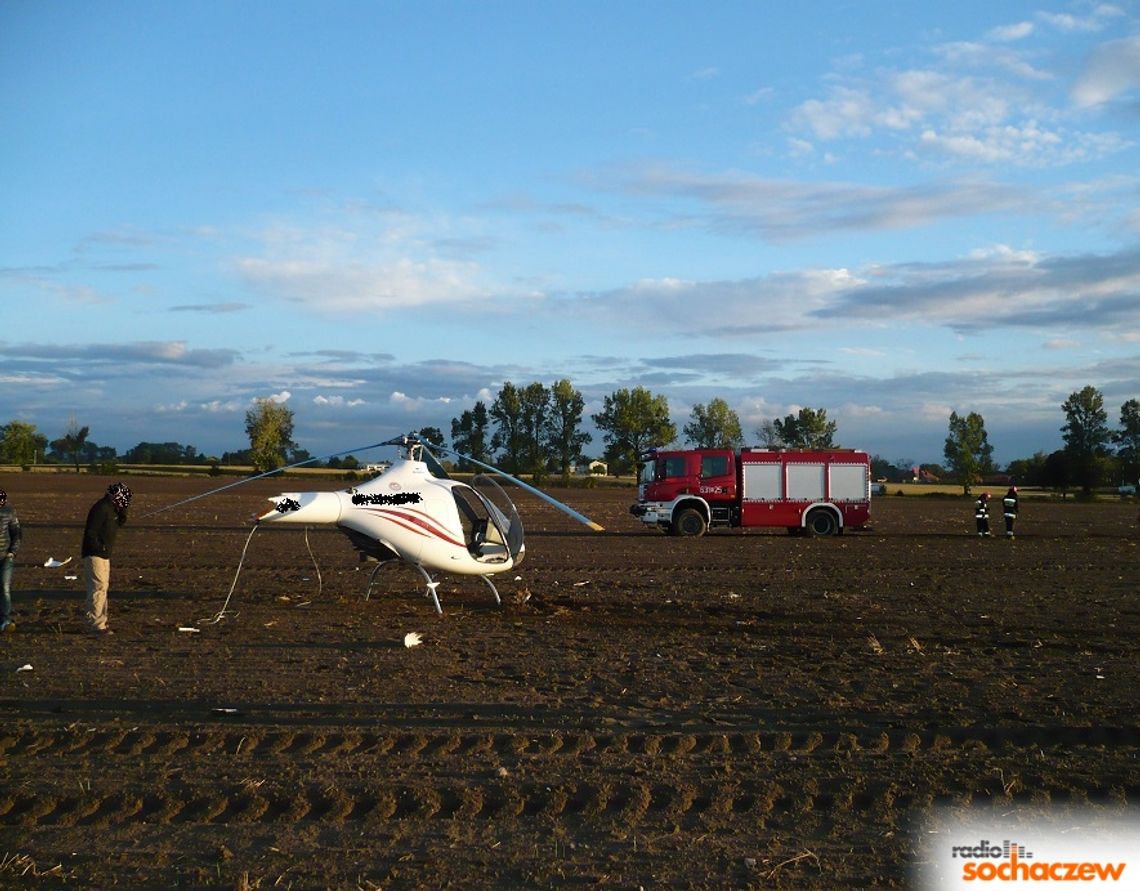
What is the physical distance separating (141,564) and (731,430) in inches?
3898

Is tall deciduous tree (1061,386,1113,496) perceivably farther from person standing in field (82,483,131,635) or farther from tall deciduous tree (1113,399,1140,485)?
person standing in field (82,483,131,635)

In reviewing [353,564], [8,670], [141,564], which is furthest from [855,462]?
[8,670]

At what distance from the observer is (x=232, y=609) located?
1429 cm

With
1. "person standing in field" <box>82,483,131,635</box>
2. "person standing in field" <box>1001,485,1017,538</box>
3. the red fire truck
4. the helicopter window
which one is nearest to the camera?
"person standing in field" <box>82,483,131,635</box>

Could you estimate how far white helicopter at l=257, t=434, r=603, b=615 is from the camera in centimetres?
1374

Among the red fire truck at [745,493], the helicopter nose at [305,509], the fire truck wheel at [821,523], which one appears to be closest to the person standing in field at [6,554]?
the helicopter nose at [305,509]

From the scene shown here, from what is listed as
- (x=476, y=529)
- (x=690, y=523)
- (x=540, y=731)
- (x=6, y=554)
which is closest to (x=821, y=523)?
(x=690, y=523)

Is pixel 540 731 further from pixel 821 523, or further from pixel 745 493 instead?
pixel 821 523

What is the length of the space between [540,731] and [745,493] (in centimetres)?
2415

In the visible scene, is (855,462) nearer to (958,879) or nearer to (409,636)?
(409,636)

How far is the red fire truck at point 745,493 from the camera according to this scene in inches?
1233

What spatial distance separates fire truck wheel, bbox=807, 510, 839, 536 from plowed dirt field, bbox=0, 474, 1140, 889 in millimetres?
14602

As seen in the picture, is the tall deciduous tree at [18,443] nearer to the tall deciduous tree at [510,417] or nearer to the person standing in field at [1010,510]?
the tall deciduous tree at [510,417]

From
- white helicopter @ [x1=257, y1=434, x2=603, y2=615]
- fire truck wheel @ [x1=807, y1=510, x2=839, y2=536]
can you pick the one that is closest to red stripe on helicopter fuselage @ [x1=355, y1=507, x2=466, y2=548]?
white helicopter @ [x1=257, y1=434, x2=603, y2=615]
